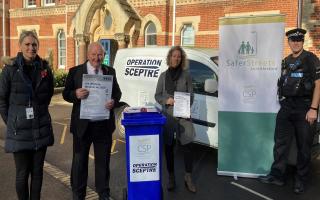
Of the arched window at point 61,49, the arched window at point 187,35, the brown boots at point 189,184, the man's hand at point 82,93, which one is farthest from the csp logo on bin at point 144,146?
the arched window at point 61,49

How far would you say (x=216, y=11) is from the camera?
15.3 metres

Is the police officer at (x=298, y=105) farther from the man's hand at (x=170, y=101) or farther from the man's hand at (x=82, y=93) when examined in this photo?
the man's hand at (x=82, y=93)

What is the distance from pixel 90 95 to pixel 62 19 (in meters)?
18.1

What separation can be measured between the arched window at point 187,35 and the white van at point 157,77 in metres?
7.96

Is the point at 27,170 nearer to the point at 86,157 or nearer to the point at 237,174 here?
the point at 86,157

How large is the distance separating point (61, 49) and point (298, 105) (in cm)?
1847

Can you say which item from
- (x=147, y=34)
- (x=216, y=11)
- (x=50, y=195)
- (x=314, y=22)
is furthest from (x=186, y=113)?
(x=147, y=34)

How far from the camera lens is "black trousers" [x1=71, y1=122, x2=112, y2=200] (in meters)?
4.77

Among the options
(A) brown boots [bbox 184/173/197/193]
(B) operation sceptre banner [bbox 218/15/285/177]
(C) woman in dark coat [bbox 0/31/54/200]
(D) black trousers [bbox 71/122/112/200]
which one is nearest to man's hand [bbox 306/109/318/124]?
(B) operation sceptre banner [bbox 218/15/285/177]

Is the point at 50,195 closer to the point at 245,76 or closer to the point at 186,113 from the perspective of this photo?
the point at 186,113

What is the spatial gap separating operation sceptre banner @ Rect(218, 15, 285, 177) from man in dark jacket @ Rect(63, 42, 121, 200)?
2076 millimetres

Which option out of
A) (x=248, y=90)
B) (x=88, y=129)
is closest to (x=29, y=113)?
(x=88, y=129)

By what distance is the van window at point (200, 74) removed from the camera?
7.03 meters

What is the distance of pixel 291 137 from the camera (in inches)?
233
